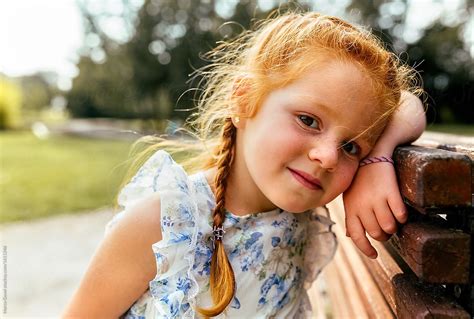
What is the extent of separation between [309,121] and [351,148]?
0.49 feet

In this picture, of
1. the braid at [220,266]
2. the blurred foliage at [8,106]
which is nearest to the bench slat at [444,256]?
the braid at [220,266]

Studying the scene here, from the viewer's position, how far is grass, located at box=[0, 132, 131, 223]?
8.05m

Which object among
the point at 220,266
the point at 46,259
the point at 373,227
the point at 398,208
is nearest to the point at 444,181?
the point at 398,208

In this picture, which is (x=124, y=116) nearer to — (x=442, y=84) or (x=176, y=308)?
(x=442, y=84)

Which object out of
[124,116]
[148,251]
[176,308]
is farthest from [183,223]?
[124,116]

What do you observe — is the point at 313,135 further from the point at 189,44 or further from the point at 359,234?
the point at 189,44

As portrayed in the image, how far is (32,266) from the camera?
5367mm

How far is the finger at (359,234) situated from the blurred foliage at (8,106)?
103 feet

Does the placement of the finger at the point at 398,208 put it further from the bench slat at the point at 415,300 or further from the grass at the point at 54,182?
the grass at the point at 54,182

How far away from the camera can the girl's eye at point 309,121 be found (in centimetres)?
147

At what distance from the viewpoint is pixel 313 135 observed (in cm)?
145

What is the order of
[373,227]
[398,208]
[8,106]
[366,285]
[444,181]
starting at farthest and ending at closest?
[8,106] → [366,285] → [373,227] → [398,208] → [444,181]

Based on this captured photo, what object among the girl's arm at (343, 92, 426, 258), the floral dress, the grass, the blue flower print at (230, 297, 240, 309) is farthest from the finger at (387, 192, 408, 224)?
the grass

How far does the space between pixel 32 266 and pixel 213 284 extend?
4.36 metres
